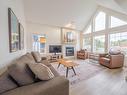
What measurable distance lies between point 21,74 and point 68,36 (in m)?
6.23

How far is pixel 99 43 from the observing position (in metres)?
6.69

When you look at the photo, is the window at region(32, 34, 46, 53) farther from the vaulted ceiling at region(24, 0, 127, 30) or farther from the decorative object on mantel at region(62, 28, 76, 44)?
the decorative object on mantel at region(62, 28, 76, 44)

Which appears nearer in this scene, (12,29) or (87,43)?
(12,29)

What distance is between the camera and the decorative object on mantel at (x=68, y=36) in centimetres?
708

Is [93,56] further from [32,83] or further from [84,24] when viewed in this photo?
[32,83]

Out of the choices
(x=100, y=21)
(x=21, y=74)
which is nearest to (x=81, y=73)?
(x=21, y=74)

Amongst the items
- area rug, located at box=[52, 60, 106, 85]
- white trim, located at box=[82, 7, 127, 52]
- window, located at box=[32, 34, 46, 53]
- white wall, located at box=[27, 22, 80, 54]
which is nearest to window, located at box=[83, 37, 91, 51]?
white trim, located at box=[82, 7, 127, 52]

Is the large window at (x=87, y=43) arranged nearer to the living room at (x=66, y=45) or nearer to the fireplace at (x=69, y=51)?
the living room at (x=66, y=45)

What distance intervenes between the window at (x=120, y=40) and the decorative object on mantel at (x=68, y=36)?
291cm

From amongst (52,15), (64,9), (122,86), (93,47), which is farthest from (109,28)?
(122,86)

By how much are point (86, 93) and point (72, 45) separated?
5.70m

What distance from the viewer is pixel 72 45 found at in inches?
303

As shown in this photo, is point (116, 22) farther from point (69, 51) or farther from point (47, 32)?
point (47, 32)

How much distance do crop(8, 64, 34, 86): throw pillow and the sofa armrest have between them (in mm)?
84
